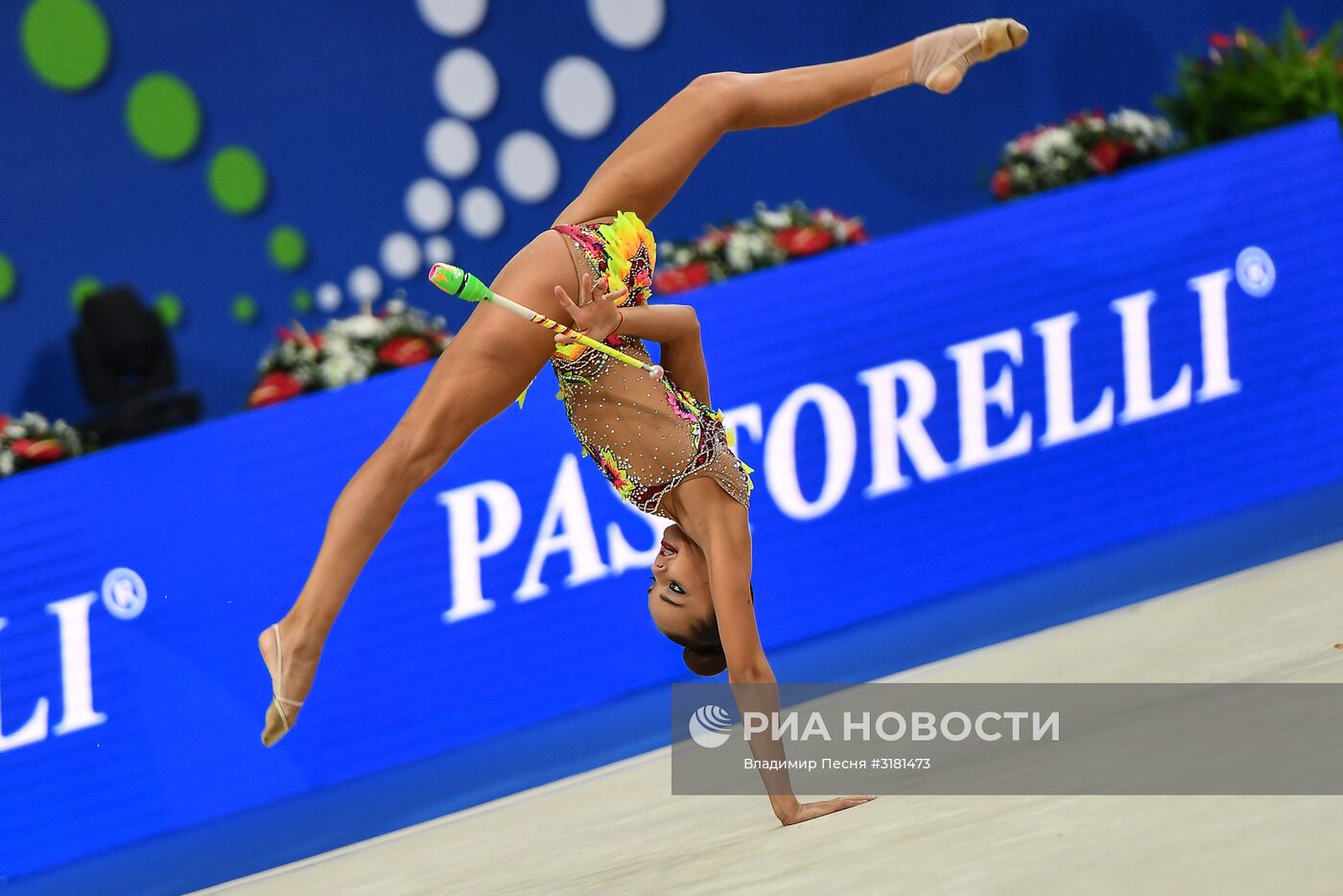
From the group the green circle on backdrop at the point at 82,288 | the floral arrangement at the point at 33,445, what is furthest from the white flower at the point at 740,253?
the green circle on backdrop at the point at 82,288

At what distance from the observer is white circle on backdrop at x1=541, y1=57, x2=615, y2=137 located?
8250 mm

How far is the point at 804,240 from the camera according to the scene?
5762mm

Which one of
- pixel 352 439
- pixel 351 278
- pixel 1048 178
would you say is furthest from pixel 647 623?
pixel 351 278

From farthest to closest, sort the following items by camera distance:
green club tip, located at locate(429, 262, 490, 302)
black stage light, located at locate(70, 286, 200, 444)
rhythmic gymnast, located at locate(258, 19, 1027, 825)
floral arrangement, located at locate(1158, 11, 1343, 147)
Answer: black stage light, located at locate(70, 286, 200, 444) < floral arrangement, located at locate(1158, 11, 1343, 147) < rhythmic gymnast, located at locate(258, 19, 1027, 825) < green club tip, located at locate(429, 262, 490, 302)

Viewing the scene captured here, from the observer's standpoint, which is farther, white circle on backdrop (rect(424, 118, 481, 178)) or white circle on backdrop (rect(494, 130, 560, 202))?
white circle on backdrop (rect(494, 130, 560, 202))

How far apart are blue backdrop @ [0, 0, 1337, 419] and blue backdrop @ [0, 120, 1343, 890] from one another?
3.09 m

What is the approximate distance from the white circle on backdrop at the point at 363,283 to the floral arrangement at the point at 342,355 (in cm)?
246

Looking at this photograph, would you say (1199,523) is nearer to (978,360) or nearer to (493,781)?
(978,360)

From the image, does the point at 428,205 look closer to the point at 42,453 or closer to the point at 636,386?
the point at 42,453

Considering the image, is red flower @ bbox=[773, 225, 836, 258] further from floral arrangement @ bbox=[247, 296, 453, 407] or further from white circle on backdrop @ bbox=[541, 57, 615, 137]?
white circle on backdrop @ bbox=[541, 57, 615, 137]

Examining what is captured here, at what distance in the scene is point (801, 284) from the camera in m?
5.44

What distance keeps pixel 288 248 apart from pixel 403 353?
2.73 metres

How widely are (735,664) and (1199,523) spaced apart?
3.09m

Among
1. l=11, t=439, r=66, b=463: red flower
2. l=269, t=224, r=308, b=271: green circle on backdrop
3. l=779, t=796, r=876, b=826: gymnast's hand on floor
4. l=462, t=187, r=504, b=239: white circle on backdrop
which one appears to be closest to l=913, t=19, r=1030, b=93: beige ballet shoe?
l=779, t=796, r=876, b=826: gymnast's hand on floor
